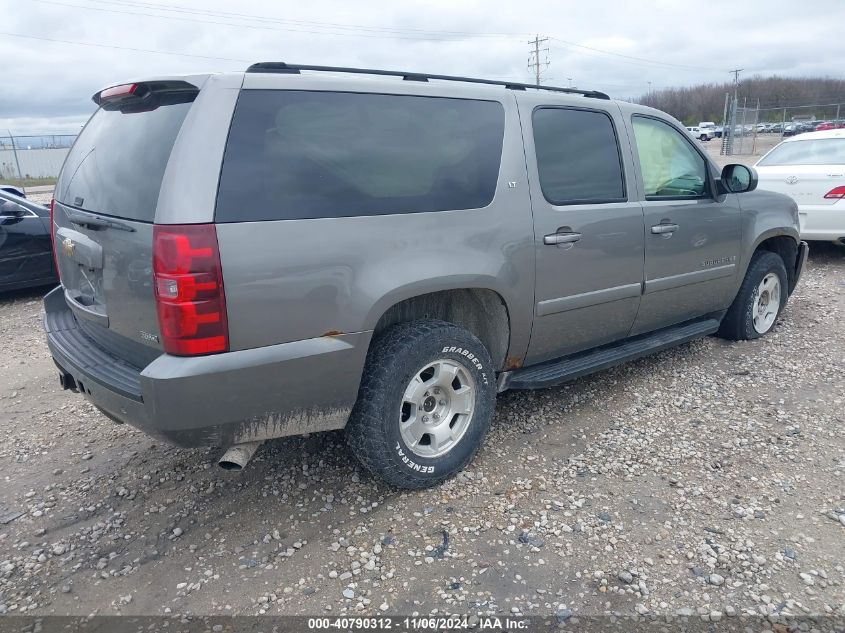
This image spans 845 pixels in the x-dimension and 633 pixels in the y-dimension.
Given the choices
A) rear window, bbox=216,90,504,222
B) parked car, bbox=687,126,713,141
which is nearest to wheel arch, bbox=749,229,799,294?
rear window, bbox=216,90,504,222

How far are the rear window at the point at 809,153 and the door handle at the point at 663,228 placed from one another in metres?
5.21

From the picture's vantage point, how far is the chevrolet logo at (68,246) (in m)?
3.04

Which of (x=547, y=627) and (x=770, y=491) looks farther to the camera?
(x=770, y=491)

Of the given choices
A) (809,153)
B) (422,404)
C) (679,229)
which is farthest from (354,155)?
(809,153)

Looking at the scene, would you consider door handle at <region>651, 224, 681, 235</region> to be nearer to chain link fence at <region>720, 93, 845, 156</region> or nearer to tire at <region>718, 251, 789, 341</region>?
tire at <region>718, 251, 789, 341</region>

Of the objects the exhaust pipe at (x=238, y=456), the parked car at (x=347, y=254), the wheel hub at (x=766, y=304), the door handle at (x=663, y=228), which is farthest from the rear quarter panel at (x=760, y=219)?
the exhaust pipe at (x=238, y=456)

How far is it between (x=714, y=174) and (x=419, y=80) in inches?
98.1

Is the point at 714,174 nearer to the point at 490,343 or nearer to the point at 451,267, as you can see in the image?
the point at 490,343

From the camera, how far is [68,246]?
309 cm

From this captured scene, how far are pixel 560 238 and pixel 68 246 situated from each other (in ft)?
8.07

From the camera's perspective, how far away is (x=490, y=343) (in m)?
3.53

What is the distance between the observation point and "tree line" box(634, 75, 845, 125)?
171ft

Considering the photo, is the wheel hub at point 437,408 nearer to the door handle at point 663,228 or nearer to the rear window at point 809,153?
the door handle at point 663,228

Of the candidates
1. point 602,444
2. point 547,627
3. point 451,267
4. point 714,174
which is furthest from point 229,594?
point 714,174
